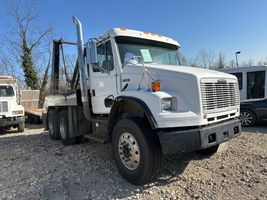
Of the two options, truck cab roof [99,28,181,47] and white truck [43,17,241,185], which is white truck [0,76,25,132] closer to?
white truck [43,17,241,185]

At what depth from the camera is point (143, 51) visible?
4434 millimetres

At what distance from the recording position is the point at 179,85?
337 centimetres

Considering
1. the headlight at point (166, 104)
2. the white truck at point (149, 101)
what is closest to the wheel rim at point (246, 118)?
the white truck at point (149, 101)

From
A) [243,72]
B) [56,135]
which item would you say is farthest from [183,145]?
[243,72]

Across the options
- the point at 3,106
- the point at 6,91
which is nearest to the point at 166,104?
the point at 3,106

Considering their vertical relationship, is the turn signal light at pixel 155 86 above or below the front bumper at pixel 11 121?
above

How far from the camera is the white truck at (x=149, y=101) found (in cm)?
319

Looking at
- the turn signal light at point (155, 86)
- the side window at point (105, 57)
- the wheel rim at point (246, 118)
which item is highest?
the side window at point (105, 57)

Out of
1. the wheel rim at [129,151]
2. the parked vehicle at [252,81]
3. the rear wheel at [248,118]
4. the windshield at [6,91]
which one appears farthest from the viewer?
the windshield at [6,91]

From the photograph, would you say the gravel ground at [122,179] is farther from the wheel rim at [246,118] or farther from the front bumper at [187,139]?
the wheel rim at [246,118]

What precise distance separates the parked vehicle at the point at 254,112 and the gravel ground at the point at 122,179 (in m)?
2.39

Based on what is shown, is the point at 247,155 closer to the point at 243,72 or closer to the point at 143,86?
the point at 143,86

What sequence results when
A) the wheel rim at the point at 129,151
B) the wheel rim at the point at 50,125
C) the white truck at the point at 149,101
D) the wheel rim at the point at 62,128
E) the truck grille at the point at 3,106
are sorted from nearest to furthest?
the white truck at the point at 149,101 → the wheel rim at the point at 129,151 → the wheel rim at the point at 62,128 → the wheel rim at the point at 50,125 → the truck grille at the point at 3,106

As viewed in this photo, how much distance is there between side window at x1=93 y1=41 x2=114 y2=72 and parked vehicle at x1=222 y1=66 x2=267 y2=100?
7.24 m
